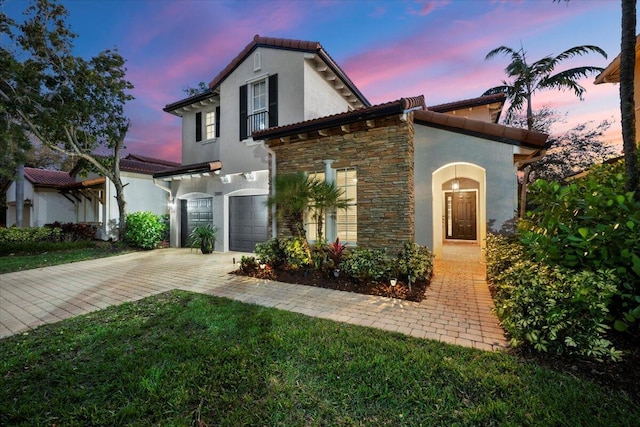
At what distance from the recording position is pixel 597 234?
2848mm

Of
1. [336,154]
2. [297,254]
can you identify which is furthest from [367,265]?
[336,154]

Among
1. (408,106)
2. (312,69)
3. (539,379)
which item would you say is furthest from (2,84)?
(539,379)

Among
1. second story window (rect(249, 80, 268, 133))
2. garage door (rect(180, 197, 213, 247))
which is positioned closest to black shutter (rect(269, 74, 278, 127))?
second story window (rect(249, 80, 268, 133))

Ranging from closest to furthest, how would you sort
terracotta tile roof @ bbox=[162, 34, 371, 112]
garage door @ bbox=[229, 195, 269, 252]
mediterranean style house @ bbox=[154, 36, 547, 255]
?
1. mediterranean style house @ bbox=[154, 36, 547, 255]
2. terracotta tile roof @ bbox=[162, 34, 371, 112]
3. garage door @ bbox=[229, 195, 269, 252]

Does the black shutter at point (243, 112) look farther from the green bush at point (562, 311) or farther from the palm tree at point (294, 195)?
the green bush at point (562, 311)

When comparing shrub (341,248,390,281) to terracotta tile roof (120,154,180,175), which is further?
terracotta tile roof (120,154,180,175)

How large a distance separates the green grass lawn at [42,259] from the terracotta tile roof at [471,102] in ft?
52.2

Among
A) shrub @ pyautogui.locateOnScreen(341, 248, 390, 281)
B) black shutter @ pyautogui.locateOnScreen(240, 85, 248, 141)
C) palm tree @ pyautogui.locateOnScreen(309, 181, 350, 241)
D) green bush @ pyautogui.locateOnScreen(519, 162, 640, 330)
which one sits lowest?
shrub @ pyautogui.locateOnScreen(341, 248, 390, 281)

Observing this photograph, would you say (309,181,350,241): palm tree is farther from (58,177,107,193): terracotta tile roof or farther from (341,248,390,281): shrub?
(58,177,107,193): terracotta tile roof

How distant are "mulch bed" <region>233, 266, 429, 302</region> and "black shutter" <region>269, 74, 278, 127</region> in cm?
589

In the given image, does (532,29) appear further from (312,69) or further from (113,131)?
(113,131)

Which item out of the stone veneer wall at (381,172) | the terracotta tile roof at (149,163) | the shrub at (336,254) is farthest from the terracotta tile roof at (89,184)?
the shrub at (336,254)

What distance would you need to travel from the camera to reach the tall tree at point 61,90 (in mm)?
11086

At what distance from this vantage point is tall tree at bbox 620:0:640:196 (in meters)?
3.26
